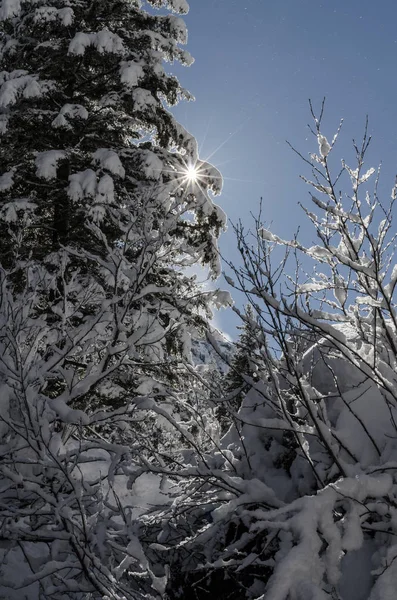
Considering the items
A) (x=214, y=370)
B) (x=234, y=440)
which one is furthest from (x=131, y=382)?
(x=214, y=370)

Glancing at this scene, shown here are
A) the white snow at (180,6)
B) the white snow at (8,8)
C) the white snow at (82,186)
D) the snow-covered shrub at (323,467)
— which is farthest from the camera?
the white snow at (180,6)

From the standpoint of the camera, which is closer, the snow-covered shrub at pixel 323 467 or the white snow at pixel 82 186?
the snow-covered shrub at pixel 323 467

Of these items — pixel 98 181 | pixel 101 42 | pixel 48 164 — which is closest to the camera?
pixel 48 164

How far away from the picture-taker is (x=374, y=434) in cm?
280

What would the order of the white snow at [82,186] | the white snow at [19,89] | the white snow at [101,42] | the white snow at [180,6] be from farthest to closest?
1. the white snow at [180,6]
2. the white snow at [101,42]
3. the white snow at [82,186]
4. the white snow at [19,89]

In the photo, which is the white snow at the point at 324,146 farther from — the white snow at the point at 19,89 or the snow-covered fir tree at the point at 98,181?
the white snow at the point at 19,89

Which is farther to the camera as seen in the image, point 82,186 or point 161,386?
point 82,186

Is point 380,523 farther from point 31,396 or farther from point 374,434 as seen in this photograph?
point 31,396

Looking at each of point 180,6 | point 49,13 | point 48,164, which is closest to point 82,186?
point 48,164

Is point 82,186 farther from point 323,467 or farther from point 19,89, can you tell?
point 323,467

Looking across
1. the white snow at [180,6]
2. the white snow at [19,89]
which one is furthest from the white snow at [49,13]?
the white snow at [180,6]

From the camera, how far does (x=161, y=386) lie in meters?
5.13

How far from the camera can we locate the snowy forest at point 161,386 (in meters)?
2.37

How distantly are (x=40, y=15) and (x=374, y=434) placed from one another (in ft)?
24.0
